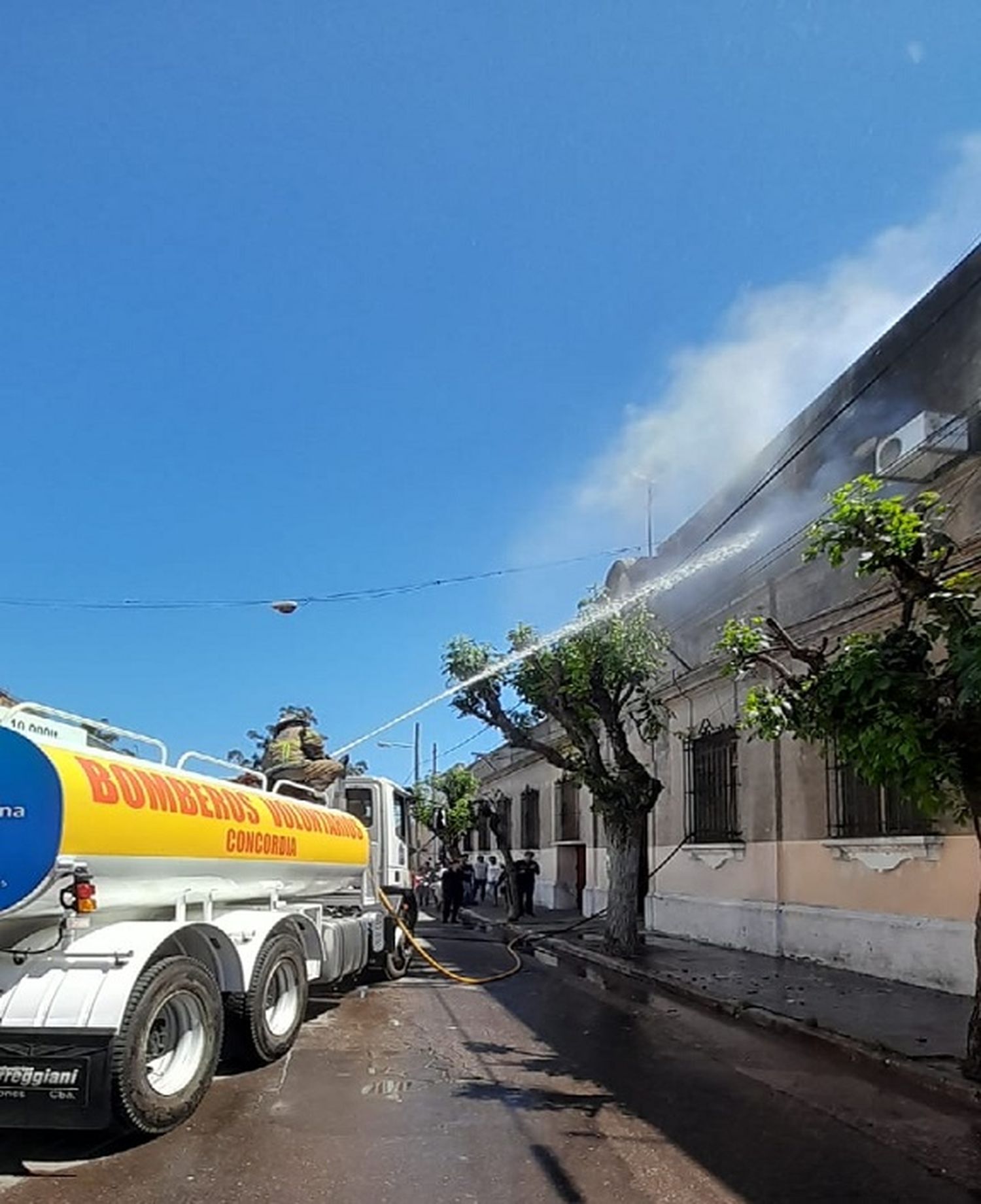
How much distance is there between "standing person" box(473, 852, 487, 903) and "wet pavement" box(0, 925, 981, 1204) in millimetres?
24532

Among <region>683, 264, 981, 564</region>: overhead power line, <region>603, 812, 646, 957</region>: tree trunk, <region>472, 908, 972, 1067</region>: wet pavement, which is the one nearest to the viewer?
<region>472, 908, 972, 1067</region>: wet pavement

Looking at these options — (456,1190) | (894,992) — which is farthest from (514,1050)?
(894,992)

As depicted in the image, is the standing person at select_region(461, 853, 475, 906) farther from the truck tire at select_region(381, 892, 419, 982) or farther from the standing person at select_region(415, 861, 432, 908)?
the truck tire at select_region(381, 892, 419, 982)

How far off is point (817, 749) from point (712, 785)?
387 cm

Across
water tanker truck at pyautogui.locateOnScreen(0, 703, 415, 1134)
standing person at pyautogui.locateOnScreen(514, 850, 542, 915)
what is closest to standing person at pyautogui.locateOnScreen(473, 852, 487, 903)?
standing person at pyautogui.locateOnScreen(514, 850, 542, 915)

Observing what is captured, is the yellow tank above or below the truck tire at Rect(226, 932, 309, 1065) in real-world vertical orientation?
above

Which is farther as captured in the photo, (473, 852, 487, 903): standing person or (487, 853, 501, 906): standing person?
(473, 852, 487, 903): standing person

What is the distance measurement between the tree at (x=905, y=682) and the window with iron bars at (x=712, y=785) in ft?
29.6

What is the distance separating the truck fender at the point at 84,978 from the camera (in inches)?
228

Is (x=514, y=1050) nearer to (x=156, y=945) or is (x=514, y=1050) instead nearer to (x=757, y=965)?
(x=156, y=945)

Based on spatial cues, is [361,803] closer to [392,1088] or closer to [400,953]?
[400,953]

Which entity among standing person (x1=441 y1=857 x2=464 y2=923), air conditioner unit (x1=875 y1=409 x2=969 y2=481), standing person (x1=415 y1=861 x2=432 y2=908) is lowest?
standing person (x1=415 y1=861 x2=432 y2=908)

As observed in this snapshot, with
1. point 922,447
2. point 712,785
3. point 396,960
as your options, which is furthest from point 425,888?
point 922,447

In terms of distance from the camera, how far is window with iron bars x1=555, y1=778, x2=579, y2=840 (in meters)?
28.2
